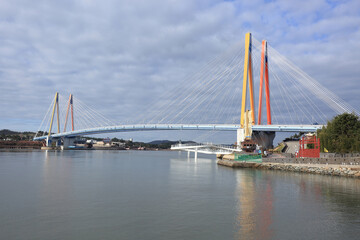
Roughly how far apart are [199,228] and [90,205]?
5.23m

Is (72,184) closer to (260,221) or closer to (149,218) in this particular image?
(149,218)

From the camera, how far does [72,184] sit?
17984 mm

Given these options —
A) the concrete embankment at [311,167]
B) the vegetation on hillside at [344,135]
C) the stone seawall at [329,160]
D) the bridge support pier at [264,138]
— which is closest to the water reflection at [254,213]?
the concrete embankment at [311,167]

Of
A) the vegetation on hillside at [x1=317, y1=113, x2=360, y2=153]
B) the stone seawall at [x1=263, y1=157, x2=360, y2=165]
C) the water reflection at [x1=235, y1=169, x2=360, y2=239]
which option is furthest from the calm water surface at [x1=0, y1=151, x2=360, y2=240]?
the vegetation on hillside at [x1=317, y1=113, x2=360, y2=153]

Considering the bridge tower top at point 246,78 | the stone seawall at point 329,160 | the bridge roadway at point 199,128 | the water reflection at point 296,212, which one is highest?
the bridge tower top at point 246,78

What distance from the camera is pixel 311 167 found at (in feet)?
92.1

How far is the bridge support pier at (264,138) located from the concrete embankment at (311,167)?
564 inches

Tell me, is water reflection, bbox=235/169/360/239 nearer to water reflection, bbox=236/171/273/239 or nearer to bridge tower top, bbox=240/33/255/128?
water reflection, bbox=236/171/273/239

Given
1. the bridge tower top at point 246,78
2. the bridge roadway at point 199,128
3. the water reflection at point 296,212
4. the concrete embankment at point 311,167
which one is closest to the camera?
the water reflection at point 296,212

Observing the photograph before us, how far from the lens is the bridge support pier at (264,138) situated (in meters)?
48.3

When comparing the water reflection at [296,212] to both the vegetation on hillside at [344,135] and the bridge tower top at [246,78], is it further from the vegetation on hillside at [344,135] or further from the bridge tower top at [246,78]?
the bridge tower top at [246,78]

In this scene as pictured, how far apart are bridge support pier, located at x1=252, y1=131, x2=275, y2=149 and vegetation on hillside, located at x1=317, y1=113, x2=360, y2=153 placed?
47.9 feet

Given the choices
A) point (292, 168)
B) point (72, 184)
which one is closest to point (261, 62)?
point (292, 168)

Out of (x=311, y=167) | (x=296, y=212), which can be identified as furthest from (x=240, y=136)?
(x=296, y=212)
